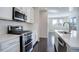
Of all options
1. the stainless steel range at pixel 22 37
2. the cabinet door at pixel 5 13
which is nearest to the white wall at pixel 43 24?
the stainless steel range at pixel 22 37

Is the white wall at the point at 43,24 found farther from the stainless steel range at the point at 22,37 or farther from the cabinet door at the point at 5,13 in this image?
the cabinet door at the point at 5,13

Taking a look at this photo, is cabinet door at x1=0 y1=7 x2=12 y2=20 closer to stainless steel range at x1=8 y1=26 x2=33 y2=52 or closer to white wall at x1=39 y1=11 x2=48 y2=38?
stainless steel range at x1=8 y1=26 x2=33 y2=52

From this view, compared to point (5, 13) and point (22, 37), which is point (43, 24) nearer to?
point (22, 37)

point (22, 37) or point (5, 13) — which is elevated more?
Answer: point (5, 13)

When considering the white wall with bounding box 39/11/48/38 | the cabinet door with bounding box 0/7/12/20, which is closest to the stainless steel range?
the cabinet door with bounding box 0/7/12/20

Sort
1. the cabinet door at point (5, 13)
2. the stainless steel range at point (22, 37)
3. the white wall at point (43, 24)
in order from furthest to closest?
the white wall at point (43, 24), the stainless steel range at point (22, 37), the cabinet door at point (5, 13)

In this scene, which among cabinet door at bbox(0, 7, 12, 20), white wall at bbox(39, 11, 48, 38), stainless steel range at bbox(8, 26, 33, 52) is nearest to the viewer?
cabinet door at bbox(0, 7, 12, 20)

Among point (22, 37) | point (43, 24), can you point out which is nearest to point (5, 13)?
point (22, 37)

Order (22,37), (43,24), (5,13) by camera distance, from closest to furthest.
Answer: (5,13), (22,37), (43,24)

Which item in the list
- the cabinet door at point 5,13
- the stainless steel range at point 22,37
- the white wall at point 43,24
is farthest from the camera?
the white wall at point 43,24

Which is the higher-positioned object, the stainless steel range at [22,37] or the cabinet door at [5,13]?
the cabinet door at [5,13]
